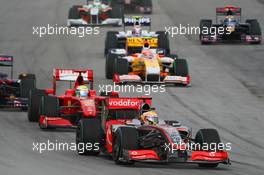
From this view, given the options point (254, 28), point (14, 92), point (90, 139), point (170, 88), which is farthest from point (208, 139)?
point (254, 28)

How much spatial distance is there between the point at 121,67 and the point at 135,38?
503 cm

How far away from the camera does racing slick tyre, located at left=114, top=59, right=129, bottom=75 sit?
39.9m

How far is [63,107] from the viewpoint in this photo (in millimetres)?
30359

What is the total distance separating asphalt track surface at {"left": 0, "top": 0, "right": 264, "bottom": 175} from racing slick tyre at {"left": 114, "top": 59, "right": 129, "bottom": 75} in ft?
3.37

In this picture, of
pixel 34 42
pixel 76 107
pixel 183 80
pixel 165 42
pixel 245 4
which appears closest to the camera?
pixel 76 107

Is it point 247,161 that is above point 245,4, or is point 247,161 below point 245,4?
below

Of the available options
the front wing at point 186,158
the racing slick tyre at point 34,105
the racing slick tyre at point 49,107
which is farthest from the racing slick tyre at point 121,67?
the front wing at point 186,158

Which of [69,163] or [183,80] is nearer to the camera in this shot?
[69,163]

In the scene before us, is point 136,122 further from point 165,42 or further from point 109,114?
point 165,42

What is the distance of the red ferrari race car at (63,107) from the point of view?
29.6 meters

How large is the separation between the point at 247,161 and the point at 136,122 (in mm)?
2882

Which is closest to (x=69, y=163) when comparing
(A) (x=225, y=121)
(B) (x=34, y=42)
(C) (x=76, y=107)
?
(C) (x=76, y=107)

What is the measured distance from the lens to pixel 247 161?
25516mm

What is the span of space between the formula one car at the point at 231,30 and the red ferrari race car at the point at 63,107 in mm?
18771
